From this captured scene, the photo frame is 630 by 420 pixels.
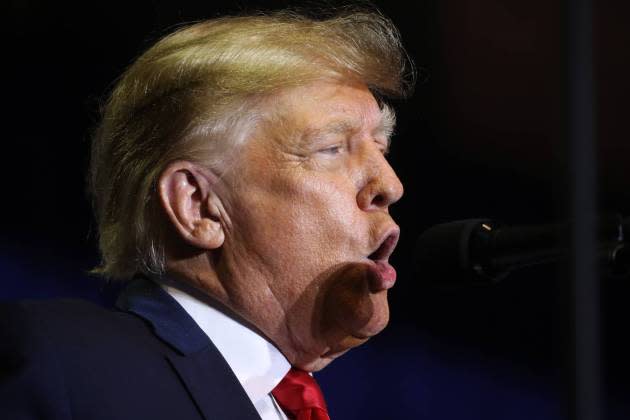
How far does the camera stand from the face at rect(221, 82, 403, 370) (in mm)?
1373

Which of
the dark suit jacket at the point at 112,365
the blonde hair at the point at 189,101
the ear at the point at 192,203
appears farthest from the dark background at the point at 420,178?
the dark suit jacket at the point at 112,365

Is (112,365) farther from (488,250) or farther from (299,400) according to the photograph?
(488,250)

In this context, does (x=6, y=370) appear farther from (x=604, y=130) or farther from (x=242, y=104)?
(x=604, y=130)

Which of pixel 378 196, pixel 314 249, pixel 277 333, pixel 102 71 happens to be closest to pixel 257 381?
pixel 277 333

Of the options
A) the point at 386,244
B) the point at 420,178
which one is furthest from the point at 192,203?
the point at 420,178

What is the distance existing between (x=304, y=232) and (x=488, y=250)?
1.75ft

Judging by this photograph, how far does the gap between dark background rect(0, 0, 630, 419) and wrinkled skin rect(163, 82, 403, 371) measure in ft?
2.09

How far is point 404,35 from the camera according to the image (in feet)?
7.15

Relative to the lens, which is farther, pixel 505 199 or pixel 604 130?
pixel 505 199

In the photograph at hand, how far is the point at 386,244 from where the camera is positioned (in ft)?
4.61

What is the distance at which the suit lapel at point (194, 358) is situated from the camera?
1.18m

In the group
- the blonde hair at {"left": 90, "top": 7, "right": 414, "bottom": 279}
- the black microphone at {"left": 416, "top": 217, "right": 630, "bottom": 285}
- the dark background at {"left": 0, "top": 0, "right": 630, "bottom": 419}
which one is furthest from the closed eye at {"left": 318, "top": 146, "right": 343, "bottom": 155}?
the dark background at {"left": 0, "top": 0, "right": 630, "bottom": 419}

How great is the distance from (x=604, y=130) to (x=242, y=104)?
97 cm

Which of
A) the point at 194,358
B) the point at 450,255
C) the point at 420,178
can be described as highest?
the point at 450,255
